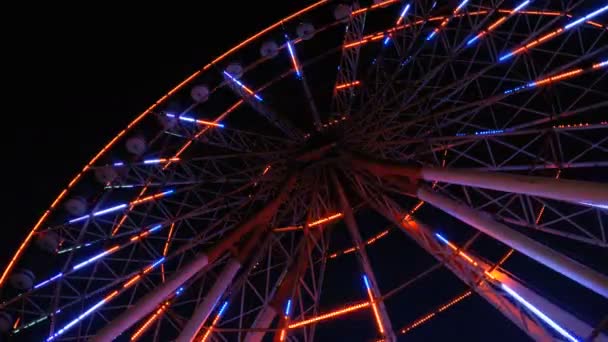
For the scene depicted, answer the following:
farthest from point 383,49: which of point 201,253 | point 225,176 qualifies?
point 201,253

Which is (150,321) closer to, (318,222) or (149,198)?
(149,198)

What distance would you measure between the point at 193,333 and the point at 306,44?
29.7 ft

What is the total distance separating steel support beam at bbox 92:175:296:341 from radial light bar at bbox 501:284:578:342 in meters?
5.31

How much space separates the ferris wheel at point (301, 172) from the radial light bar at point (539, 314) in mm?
53

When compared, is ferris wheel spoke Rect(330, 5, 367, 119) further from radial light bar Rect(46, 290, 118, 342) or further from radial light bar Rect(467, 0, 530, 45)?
radial light bar Rect(46, 290, 118, 342)

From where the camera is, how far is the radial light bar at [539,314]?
38.4ft

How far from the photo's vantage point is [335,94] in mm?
16703

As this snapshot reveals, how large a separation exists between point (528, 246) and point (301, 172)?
20.0 ft

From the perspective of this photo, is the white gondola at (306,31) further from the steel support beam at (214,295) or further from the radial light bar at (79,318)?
the radial light bar at (79,318)

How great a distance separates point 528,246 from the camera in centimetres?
1139

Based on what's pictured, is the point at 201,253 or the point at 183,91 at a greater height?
the point at 183,91

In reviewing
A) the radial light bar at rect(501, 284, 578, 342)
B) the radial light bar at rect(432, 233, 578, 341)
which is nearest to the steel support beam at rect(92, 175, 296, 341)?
the radial light bar at rect(432, 233, 578, 341)

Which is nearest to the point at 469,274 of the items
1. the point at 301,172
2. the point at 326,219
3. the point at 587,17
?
the point at 326,219

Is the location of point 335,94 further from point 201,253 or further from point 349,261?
point 349,261
